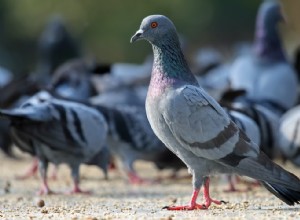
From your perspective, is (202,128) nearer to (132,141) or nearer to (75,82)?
(132,141)

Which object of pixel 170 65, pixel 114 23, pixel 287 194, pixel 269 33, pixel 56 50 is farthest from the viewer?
pixel 114 23

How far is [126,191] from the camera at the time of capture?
1180 centimetres

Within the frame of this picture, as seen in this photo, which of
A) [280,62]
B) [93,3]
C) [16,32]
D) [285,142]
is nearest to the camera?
[285,142]

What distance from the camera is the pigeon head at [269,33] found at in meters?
16.8

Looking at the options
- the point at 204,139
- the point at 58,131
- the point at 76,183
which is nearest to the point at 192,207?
the point at 204,139

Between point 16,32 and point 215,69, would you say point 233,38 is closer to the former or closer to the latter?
point 16,32

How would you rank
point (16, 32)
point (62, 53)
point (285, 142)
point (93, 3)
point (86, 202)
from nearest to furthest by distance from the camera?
point (86, 202) → point (285, 142) → point (62, 53) → point (16, 32) → point (93, 3)

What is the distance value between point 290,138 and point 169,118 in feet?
14.4

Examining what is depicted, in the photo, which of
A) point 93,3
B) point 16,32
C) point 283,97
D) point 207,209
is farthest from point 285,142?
point 93,3

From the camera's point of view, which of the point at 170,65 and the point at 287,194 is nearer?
the point at 287,194

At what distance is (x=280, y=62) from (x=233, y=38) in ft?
98.6

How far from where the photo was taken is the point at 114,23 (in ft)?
142

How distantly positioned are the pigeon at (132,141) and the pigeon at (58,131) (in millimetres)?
1549

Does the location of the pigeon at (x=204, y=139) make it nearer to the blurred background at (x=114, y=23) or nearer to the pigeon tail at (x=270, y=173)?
the pigeon tail at (x=270, y=173)
